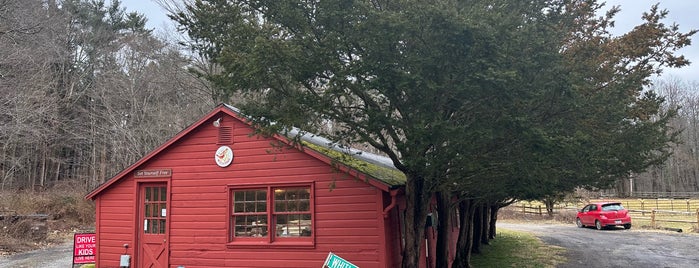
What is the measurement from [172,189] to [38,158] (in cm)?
2308

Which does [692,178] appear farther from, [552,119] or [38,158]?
[38,158]

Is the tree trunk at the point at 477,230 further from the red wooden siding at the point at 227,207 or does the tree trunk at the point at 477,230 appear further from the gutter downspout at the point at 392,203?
the gutter downspout at the point at 392,203

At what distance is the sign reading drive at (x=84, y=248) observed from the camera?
10445mm

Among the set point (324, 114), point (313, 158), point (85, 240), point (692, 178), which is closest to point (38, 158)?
point (85, 240)

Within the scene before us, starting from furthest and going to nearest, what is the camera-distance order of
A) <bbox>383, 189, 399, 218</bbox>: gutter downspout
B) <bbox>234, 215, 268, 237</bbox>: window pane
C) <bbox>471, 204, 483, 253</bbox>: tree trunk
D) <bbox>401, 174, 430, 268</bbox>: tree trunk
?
1. <bbox>471, 204, 483, 253</bbox>: tree trunk
2. <bbox>234, 215, 268, 237</bbox>: window pane
3. <bbox>383, 189, 399, 218</bbox>: gutter downspout
4. <bbox>401, 174, 430, 268</bbox>: tree trunk

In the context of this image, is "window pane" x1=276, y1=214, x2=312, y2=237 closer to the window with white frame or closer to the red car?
the window with white frame

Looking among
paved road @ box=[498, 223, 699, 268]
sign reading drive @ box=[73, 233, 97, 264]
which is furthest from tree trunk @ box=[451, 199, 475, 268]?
sign reading drive @ box=[73, 233, 97, 264]

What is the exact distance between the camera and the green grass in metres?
13.4

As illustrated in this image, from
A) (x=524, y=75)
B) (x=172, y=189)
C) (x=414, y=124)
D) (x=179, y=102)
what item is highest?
(x=179, y=102)

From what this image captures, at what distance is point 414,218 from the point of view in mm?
8375

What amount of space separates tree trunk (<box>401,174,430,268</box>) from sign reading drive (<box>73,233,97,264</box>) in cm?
715

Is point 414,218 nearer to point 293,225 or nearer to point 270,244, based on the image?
point 293,225

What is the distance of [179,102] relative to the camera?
89.1ft

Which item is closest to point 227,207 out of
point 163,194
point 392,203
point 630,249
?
point 163,194
